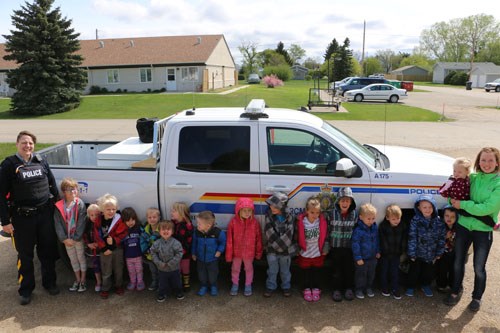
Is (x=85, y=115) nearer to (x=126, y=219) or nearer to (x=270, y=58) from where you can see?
(x=126, y=219)

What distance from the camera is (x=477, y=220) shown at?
4.11 m

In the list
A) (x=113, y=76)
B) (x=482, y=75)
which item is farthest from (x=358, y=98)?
(x=482, y=75)

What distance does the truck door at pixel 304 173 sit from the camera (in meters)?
4.44

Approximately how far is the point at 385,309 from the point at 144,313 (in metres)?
2.51

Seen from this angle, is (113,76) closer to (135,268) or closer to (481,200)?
(135,268)

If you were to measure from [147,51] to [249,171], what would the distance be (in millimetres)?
42142

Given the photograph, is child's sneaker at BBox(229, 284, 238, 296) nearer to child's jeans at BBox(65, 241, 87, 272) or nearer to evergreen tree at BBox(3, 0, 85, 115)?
child's jeans at BBox(65, 241, 87, 272)

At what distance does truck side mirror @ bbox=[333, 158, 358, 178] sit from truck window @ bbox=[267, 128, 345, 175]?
21 cm

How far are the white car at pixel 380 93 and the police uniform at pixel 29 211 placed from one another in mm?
31726

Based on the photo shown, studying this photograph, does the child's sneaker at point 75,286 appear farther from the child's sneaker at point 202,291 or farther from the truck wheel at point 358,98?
the truck wheel at point 358,98

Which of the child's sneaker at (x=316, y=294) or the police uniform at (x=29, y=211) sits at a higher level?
the police uniform at (x=29, y=211)

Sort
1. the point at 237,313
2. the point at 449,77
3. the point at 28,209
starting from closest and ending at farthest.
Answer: the point at 237,313
the point at 28,209
the point at 449,77

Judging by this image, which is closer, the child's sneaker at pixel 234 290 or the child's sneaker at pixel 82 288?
the child's sneaker at pixel 234 290

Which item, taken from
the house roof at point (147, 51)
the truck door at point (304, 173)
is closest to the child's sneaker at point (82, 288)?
the truck door at point (304, 173)
